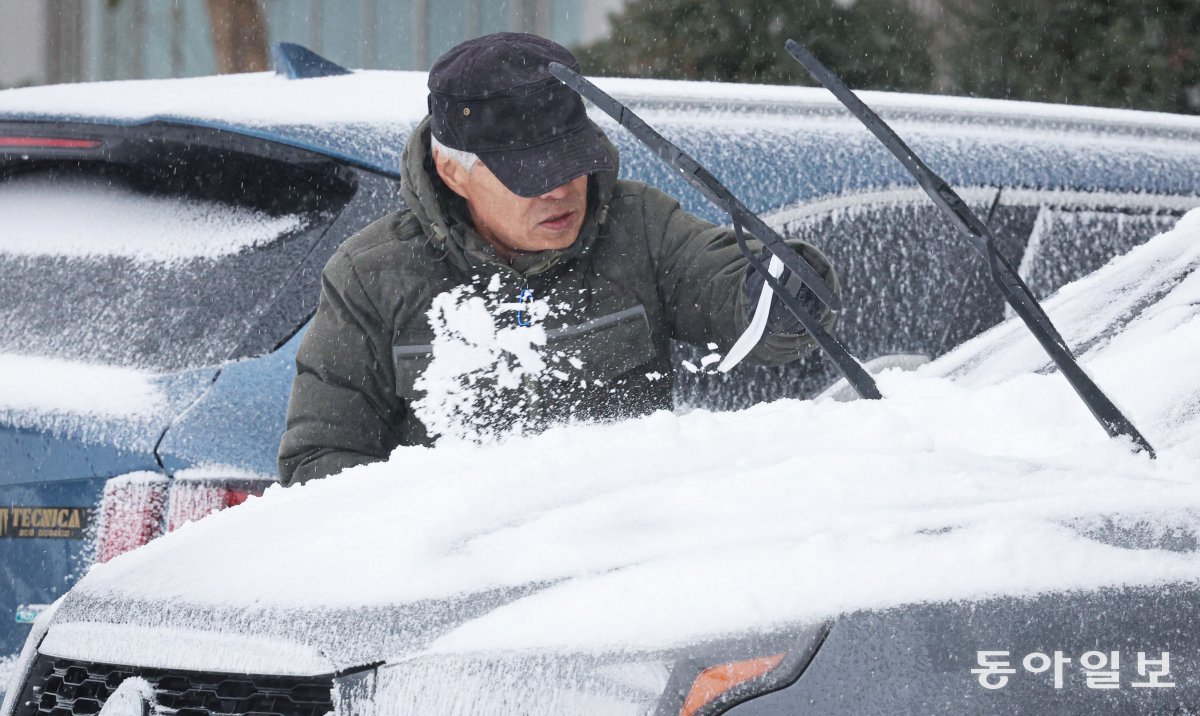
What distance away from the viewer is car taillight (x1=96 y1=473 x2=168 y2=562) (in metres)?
2.61

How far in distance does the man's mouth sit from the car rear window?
→ 421 millimetres

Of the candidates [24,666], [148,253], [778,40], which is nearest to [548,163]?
[148,253]

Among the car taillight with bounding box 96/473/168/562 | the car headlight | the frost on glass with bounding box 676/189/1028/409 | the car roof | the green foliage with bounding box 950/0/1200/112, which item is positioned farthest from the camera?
the green foliage with bounding box 950/0/1200/112

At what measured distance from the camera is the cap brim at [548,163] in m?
2.76

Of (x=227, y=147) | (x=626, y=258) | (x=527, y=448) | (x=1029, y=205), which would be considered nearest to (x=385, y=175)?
(x=227, y=147)

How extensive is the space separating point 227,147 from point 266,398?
0.50m

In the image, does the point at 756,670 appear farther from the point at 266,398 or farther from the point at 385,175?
the point at 385,175

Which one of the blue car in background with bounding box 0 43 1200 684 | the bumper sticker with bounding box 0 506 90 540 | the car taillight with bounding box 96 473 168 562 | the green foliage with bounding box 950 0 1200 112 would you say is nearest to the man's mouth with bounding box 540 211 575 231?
the blue car in background with bounding box 0 43 1200 684

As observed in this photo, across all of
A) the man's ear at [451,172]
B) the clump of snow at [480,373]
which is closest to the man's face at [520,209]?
the man's ear at [451,172]

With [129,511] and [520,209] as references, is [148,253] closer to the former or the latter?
[129,511]

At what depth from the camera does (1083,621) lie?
1607 mm

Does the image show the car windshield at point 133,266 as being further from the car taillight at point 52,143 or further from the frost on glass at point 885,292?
the frost on glass at point 885,292

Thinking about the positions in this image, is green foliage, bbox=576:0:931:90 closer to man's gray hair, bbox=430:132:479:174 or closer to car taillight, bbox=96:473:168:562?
man's gray hair, bbox=430:132:479:174

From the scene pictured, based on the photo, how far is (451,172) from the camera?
2879mm
